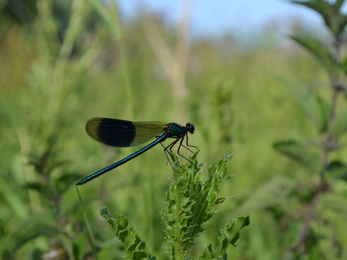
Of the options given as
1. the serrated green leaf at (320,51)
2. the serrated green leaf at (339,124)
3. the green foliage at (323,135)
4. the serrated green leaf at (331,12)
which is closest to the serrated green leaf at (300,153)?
the green foliage at (323,135)

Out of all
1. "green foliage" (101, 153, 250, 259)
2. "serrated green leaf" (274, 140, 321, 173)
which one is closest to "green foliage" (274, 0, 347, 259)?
"serrated green leaf" (274, 140, 321, 173)

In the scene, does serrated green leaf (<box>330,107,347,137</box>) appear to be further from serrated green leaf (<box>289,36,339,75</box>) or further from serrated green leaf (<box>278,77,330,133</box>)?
serrated green leaf (<box>289,36,339,75</box>)

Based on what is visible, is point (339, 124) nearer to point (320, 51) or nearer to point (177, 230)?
point (320, 51)

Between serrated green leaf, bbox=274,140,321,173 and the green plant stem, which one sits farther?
serrated green leaf, bbox=274,140,321,173

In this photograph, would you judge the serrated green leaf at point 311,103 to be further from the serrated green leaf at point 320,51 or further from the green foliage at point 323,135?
the serrated green leaf at point 320,51

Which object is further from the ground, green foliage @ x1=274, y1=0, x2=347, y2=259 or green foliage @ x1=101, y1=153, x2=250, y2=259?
green foliage @ x1=274, y1=0, x2=347, y2=259
